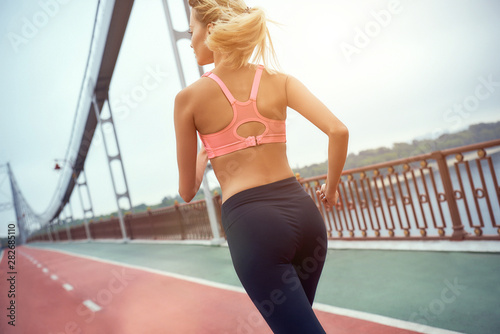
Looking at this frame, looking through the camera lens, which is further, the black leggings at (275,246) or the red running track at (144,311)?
the red running track at (144,311)

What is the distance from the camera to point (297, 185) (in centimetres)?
116

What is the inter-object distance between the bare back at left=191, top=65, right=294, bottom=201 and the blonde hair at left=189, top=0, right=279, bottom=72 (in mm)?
53

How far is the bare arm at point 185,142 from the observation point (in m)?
1.08

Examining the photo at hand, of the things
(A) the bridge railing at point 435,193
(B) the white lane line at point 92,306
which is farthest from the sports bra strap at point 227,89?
(B) the white lane line at point 92,306

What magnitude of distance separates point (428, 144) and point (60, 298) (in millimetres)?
6038

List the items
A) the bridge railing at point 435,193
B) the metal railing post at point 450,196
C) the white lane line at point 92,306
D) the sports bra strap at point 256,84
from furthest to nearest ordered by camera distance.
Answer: the white lane line at point 92,306 < the metal railing post at point 450,196 < the bridge railing at point 435,193 < the sports bra strap at point 256,84

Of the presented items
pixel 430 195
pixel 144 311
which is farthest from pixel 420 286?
pixel 144 311

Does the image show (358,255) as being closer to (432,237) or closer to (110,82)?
(432,237)

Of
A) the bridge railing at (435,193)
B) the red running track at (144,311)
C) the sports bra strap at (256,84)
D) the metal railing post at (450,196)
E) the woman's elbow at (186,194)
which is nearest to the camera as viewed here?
the sports bra strap at (256,84)

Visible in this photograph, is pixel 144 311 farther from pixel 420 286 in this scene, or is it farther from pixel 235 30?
pixel 235 30

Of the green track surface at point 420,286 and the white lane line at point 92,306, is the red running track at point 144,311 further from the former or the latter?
the green track surface at point 420,286

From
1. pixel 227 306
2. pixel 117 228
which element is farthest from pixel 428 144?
pixel 117 228

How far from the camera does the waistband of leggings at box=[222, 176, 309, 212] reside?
3.50ft

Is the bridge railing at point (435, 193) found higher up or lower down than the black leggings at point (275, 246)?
lower down
